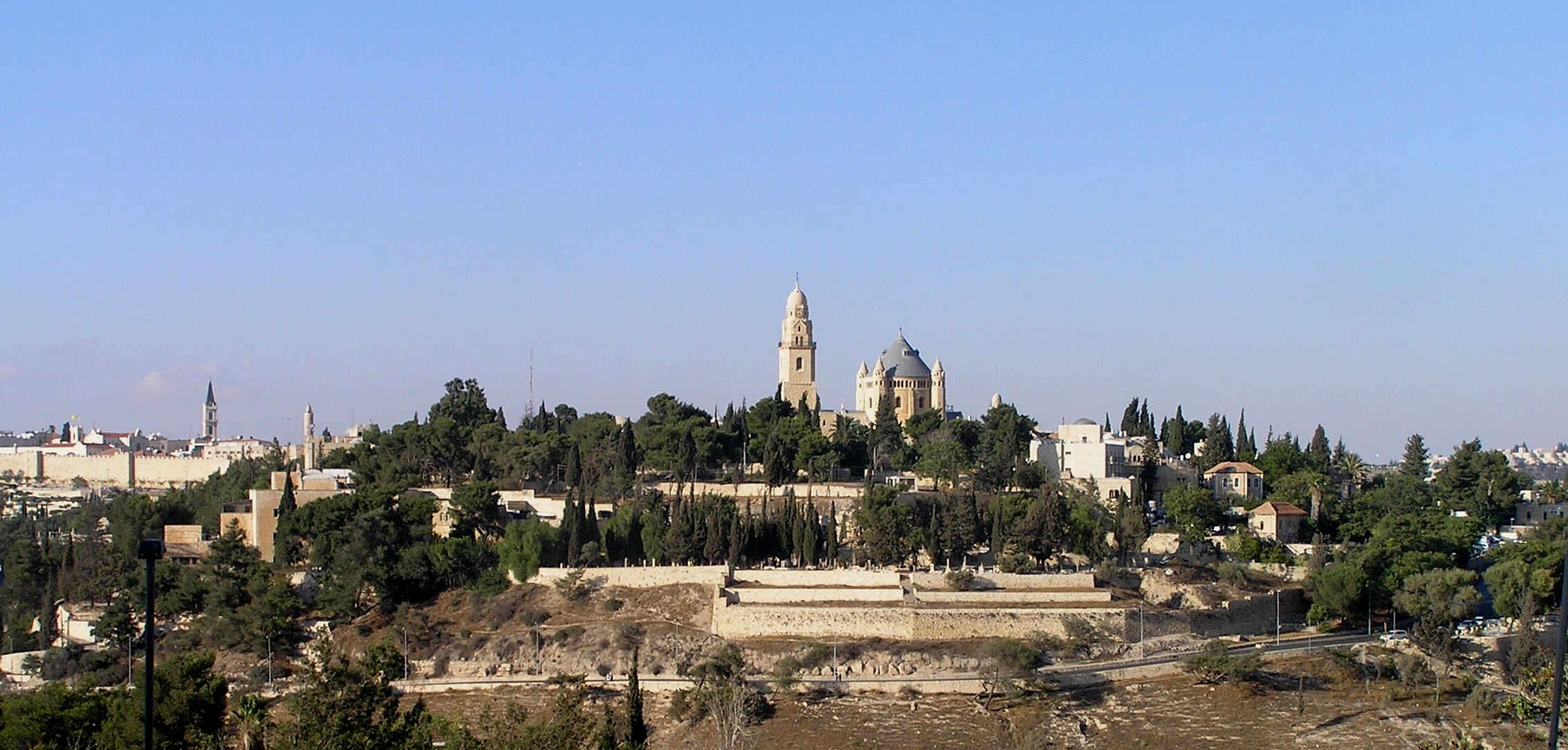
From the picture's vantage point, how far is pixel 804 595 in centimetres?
4688

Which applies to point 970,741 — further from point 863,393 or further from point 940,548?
point 863,393

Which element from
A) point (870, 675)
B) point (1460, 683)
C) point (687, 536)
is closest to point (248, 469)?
point (687, 536)

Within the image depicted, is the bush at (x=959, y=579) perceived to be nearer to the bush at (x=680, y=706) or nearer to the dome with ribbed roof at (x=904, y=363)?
the bush at (x=680, y=706)

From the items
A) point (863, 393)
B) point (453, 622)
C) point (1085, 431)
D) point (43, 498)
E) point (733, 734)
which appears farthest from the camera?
point (43, 498)

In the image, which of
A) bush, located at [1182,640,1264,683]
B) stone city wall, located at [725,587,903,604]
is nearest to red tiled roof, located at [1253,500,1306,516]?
bush, located at [1182,640,1264,683]

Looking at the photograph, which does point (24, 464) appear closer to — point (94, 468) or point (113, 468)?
point (94, 468)

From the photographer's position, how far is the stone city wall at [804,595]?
4653 centimetres

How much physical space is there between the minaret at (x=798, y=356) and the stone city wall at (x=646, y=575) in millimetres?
32301

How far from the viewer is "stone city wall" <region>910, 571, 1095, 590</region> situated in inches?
1906

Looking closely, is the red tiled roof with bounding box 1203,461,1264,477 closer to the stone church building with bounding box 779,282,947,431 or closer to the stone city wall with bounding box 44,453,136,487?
the stone church building with bounding box 779,282,947,431

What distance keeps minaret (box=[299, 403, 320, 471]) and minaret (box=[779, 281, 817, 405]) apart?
2173 cm

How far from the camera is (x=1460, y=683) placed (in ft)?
143

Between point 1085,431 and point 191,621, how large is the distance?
3548 cm

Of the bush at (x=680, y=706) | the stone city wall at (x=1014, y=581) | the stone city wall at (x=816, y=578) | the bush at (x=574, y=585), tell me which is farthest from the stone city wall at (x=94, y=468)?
the bush at (x=680, y=706)
